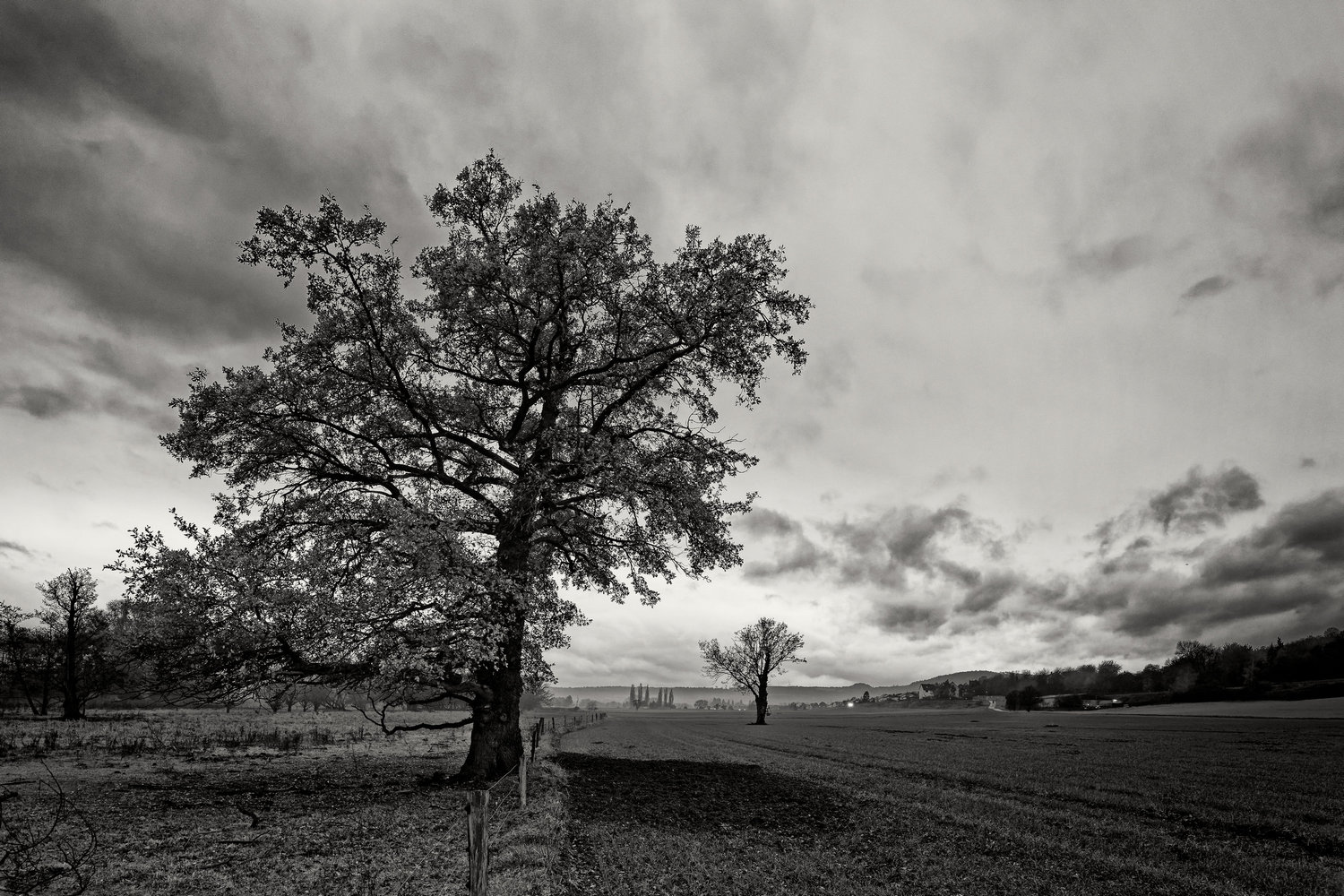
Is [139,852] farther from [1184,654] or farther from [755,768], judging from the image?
[1184,654]

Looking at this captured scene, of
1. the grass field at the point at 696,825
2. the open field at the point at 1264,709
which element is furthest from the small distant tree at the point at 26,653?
the open field at the point at 1264,709

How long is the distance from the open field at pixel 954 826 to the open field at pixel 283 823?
1522mm

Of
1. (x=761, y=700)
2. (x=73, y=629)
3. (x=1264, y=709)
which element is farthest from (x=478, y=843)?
(x=1264, y=709)

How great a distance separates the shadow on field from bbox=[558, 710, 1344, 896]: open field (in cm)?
8

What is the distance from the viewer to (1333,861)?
12797 mm

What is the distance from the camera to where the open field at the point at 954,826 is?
1130 cm

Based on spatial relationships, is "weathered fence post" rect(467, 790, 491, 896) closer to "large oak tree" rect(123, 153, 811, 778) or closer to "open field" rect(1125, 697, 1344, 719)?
"large oak tree" rect(123, 153, 811, 778)

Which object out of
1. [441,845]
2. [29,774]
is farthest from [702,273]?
[29,774]

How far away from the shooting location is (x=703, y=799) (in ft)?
60.6

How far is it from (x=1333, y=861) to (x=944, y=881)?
8.34 meters

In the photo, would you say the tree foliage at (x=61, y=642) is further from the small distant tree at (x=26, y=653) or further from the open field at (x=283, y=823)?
the open field at (x=283, y=823)

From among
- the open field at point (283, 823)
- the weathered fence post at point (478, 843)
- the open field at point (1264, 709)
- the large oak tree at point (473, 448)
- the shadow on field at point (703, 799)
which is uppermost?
the large oak tree at point (473, 448)

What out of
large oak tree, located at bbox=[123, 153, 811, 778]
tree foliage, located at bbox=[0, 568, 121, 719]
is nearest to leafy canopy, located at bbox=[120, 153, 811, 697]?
large oak tree, located at bbox=[123, 153, 811, 778]

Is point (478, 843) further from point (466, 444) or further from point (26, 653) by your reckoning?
point (26, 653)
